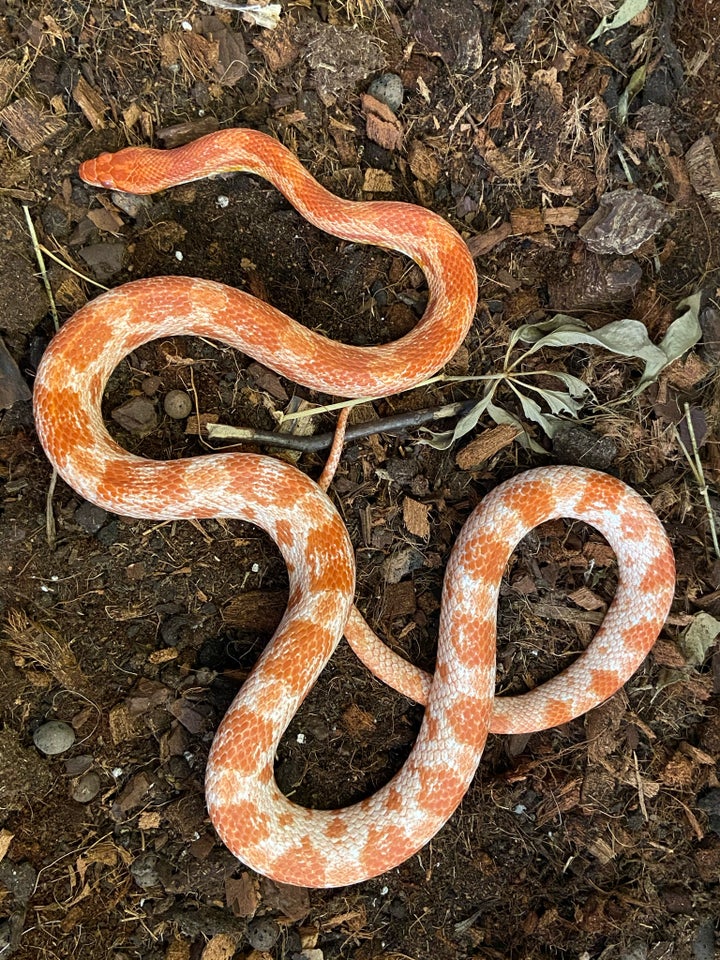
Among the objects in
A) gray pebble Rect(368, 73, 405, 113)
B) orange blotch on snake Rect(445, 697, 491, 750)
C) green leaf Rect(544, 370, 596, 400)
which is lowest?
orange blotch on snake Rect(445, 697, 491, 750)

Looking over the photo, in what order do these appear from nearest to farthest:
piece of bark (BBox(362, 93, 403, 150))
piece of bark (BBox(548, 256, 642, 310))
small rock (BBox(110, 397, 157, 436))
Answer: small rock (BBox(110, 397, 157, 436))
piece of bark (BBox(362, 93, 403, 150))
piece of bark (BBox(548, 256, 642, 310))

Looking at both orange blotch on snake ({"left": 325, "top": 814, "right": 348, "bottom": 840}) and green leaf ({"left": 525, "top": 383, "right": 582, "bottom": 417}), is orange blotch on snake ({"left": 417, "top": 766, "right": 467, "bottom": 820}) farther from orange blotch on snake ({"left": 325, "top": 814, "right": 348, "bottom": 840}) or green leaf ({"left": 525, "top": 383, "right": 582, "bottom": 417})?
green leaf ({"left": 525, "top": 383, "right": 582, "bottom": 417})

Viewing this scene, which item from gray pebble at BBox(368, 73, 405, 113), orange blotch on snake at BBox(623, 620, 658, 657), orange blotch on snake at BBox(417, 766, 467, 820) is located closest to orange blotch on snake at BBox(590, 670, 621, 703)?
orange blotch on snake at BBox(623, 620, 658, 657)

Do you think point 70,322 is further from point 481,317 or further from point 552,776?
point 552,776

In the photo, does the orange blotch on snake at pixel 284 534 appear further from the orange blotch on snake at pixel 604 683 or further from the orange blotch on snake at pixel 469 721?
the orange blotch on snake at pixel 604 683

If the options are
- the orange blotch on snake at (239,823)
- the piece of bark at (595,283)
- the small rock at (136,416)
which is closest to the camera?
the orange blotch on snake at (239,823)

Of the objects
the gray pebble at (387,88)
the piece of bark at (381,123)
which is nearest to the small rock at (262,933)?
the piece of bark at (381,123)
